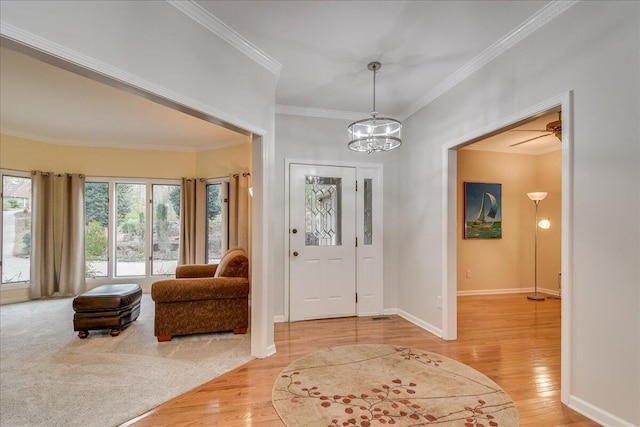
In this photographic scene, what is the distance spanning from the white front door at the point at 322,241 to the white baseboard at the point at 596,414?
2.56 metres

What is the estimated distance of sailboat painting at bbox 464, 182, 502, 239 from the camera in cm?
575

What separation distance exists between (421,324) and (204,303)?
8.62 feet

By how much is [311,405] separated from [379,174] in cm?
310

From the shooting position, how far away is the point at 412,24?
99.3 inches

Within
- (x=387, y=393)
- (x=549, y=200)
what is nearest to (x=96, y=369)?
(x=387, y=393)

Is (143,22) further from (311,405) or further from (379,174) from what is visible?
(379,174)

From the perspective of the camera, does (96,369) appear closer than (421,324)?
Yes

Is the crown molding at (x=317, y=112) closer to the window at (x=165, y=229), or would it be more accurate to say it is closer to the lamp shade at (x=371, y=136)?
the lamp shade at (x=371, y=136)

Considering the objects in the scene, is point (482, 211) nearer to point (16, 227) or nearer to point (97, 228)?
point (97, 228)

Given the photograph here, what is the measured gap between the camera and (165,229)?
20.0ft

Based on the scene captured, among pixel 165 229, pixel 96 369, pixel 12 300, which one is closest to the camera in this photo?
pixel 96 369

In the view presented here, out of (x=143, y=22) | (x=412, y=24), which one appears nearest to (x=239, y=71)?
(x=143, y=22)

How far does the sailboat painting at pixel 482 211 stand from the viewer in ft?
18.9

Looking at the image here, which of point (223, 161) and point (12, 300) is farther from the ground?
point (223, 161)
